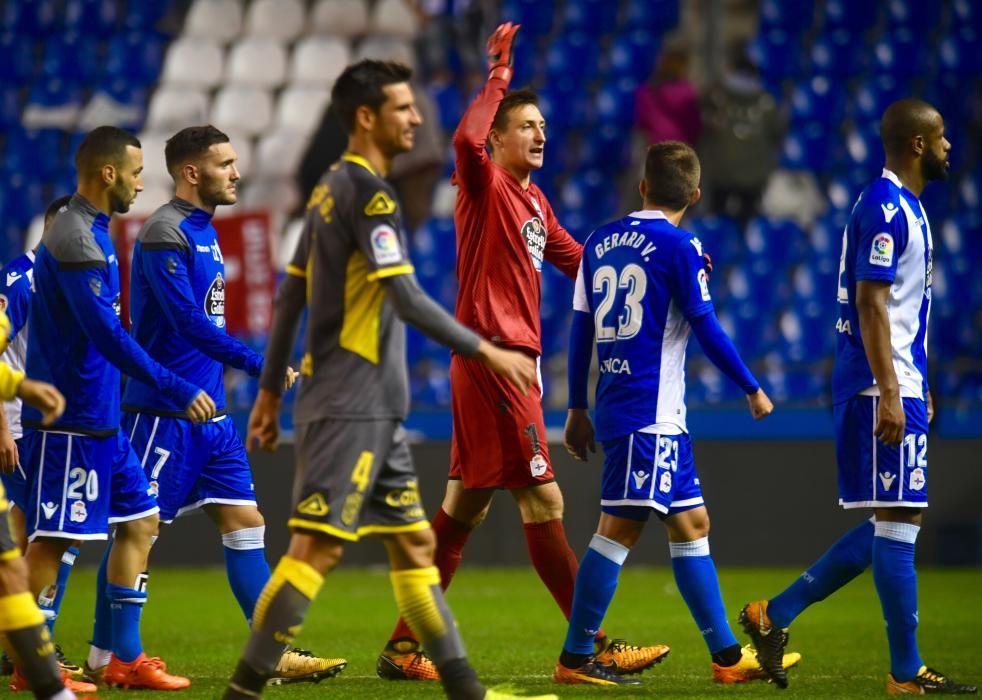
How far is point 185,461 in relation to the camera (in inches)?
257

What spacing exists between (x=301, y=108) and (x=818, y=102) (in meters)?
5.39

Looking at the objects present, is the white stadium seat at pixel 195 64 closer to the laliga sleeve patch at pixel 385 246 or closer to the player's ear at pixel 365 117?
the player's ear at pixel 365 117

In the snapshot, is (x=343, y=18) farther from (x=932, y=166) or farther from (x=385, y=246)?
(x=385, y=246)

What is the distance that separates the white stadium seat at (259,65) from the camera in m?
17.6

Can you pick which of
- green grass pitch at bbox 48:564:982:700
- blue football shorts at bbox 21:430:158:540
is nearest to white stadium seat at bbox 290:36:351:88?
green grass pitch at bbox 48:564:982:700

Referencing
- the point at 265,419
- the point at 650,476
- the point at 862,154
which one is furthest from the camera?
the point at 862,154

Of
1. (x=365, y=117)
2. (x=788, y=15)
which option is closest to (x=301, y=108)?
(x=788, y=15)

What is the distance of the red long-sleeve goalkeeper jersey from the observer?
21.2 ft

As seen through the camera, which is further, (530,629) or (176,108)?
(176,108)

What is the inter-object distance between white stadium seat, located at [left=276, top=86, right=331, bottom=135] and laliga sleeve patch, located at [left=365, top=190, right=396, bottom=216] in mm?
12201

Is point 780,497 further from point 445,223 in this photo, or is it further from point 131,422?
point 131,422

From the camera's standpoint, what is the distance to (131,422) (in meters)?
6.56

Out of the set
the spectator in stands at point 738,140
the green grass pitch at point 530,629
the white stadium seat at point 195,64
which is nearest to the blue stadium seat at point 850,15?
the spectator in stands at point 738,140

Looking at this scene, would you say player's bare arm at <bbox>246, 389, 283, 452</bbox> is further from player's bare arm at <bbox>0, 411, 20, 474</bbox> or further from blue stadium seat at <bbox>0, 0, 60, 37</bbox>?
blue stadium seat at <bbox>0, 0, 60, 37</bbox>
